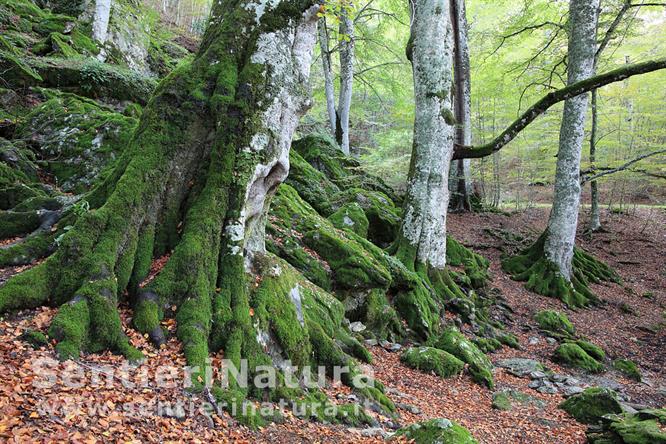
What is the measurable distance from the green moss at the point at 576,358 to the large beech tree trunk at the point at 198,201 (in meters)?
6.50

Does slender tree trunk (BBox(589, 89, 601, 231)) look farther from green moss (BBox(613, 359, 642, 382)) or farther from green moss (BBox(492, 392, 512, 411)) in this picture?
green moss (BBox(492, 392, 512, 411))

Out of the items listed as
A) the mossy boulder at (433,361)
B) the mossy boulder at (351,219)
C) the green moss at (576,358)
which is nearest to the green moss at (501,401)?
the mossy boulder at (433,361)

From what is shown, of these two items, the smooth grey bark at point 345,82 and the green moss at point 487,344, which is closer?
the green moss at point 487,344

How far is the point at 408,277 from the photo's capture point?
7.79 meters

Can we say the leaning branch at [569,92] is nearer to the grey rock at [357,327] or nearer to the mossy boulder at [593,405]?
the grey rock at [357,327]

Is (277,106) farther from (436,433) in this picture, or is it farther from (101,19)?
(101,19)

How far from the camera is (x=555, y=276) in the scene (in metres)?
11.7

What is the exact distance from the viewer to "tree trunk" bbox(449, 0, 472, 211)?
52.5ft

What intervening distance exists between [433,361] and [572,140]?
843 cm

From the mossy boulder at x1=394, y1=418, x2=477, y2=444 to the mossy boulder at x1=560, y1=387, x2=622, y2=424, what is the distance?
276 cm

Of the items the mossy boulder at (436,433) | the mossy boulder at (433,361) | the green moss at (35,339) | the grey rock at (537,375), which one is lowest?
the grey rock at (537,375)

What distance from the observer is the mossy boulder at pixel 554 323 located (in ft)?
30.6

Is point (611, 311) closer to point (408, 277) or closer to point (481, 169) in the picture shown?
point (408, 277)

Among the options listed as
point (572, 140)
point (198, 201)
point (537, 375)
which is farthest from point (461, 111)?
point (198, 201)
